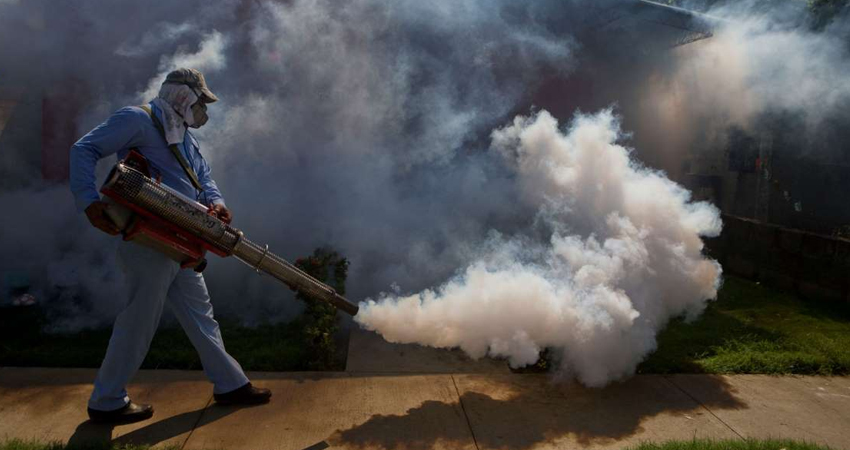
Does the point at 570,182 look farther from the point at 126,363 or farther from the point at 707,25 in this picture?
the point at 707,25

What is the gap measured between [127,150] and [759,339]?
5.06 metres

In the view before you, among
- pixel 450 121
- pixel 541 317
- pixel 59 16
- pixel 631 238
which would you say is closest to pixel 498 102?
pixel 450 121

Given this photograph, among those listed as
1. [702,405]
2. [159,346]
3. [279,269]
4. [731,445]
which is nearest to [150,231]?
[279,269]

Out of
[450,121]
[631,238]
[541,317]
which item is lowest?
[541,317]

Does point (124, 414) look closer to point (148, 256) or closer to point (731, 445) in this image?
point (148, 256)

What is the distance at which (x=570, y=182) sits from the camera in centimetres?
487

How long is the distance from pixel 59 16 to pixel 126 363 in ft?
14.4

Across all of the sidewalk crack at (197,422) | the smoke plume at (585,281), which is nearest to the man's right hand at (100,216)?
the sidewalk crack at (197,422)

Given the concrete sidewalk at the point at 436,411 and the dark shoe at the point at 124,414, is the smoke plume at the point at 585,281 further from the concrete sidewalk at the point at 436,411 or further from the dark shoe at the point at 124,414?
the dark shoe at the point at 124,414

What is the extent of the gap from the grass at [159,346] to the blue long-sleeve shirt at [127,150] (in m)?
1.37

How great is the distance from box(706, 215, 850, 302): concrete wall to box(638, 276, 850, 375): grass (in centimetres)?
21

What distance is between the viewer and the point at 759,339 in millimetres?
5125

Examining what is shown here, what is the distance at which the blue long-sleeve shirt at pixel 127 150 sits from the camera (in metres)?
3.04

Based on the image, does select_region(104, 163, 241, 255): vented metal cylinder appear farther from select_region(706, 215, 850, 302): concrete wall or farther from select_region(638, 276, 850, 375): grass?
select_region(706, 215, 850, 302): concrete wall
